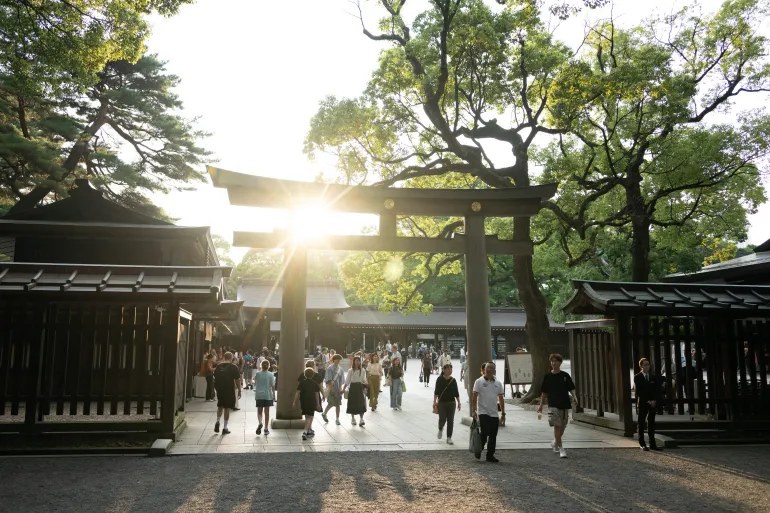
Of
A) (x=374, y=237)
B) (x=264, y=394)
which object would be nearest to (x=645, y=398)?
(x=374, y=237)

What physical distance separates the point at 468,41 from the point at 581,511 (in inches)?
531

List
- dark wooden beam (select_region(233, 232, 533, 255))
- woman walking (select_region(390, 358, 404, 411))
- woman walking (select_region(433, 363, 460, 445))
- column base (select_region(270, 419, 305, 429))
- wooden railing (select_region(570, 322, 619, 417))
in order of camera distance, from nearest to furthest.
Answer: woman walking (select_region(433, 363, 460, 445)), wooden railing (select_region(570, 322, 619, 417)), column base (select_region(270, 419, 305, 429)), dark wooden beam (select_region(233, 232, 533, 255)), woman walking (select_region(390, 358, 404, 411))

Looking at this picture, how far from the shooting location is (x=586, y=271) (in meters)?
29.2

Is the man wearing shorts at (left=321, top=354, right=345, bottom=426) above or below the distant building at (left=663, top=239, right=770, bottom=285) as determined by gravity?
below

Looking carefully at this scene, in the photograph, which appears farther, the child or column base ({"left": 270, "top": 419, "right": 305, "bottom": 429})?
column base ({"left": 270, "top": 419, "right": 305, "bottom": 429})

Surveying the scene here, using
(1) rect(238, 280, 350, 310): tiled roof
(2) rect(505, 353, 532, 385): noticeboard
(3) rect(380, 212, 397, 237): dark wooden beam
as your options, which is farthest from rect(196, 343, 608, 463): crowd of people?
(1) rect(238, 280, 350, 310): tiled roof

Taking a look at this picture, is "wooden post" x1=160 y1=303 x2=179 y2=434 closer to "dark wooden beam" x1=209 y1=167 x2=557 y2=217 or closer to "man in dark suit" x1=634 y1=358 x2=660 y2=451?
"dark wooden beam" x1=209 y1=167 x2=557 y2=217

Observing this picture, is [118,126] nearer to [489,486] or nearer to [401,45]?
[401,45]

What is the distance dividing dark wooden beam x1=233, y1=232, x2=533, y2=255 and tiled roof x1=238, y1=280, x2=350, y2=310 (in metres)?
23.6

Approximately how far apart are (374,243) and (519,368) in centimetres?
796

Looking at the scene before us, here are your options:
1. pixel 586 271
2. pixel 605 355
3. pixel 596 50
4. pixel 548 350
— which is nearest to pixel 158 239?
pixel 548 350

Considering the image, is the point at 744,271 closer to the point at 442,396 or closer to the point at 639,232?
the point at 639,232

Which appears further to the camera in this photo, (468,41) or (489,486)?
(468,41)

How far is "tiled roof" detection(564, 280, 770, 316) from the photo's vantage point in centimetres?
1182
